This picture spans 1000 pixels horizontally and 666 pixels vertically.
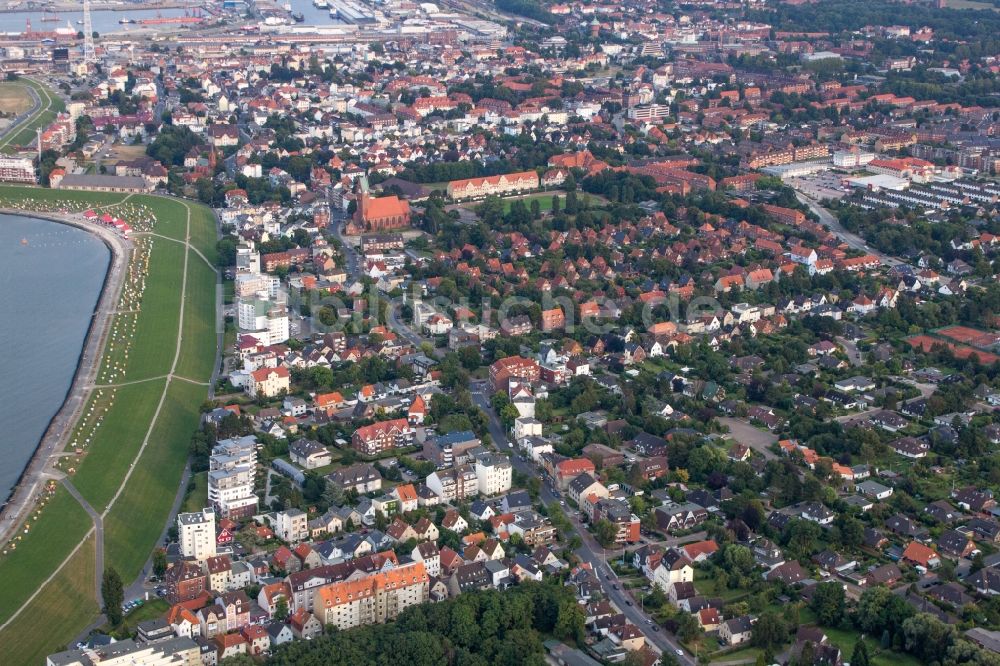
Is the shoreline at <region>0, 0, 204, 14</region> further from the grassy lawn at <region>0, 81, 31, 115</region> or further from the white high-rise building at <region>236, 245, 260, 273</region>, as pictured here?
the white high-rise building at <region>236, 245, 260, 273</region>

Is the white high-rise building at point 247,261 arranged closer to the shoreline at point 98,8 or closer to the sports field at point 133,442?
the sports field at point 133,442

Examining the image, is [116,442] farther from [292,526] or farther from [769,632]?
[769,632]

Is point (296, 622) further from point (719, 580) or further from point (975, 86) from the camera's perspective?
point (975, 86)

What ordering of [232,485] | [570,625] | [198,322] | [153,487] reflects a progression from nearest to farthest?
[570,625], [232,485], [153,487], [198,322]

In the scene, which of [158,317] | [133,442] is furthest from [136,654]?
[158,317]

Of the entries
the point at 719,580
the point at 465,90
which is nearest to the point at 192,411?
the point at 719,580
